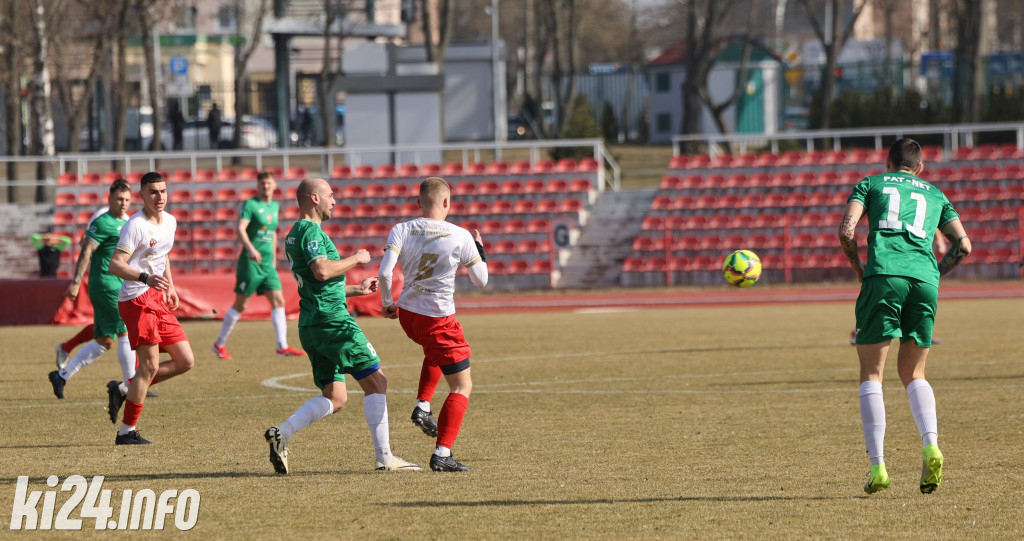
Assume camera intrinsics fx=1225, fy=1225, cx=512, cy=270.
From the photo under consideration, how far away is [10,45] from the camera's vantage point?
36.7m

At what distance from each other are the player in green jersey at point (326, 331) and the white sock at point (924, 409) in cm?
312

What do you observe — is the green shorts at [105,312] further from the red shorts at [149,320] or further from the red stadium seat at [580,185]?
the red stadium seat at [580,185]

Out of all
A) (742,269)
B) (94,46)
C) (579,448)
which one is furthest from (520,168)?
(579,448)

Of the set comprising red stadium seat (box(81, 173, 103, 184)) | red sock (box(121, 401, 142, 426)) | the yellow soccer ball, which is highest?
red stadium seat (box(81, 173, 103, 184))

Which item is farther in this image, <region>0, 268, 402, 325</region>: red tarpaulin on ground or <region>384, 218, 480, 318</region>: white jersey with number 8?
<region>0, 268, 402, 325</region>: red tarpaulin on ground

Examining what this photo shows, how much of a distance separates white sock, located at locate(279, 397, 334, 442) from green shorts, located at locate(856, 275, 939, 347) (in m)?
3.33

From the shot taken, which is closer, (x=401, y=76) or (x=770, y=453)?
(x=770, y=453)

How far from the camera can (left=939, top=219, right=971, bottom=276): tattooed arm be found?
23.9 ft

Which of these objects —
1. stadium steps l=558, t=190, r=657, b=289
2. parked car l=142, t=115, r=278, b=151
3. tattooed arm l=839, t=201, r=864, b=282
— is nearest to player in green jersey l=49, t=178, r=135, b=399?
tattooed arm l=839, t=201, r=864, b=282

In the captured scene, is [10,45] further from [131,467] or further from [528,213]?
[131,467]

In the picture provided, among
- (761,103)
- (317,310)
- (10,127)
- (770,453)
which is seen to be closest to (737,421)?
(770,453)

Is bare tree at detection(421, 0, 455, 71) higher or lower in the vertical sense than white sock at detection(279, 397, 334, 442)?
higher

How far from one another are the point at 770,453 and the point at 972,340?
866 cm

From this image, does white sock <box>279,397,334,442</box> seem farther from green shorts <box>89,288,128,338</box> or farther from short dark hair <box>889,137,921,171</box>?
green shorts <box>89,288,128,338</box>
